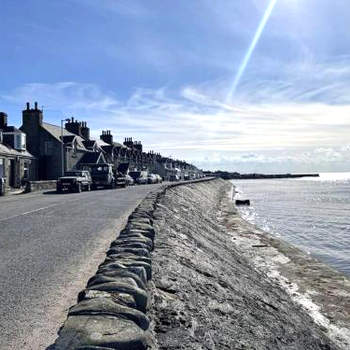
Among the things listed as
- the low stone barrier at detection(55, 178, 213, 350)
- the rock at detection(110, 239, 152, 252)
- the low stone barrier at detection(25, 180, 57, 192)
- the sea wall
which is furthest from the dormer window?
the low stone barrier at detection(55, 178, 213, 350)

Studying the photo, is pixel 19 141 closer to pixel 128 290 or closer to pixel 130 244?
pixel 130 244

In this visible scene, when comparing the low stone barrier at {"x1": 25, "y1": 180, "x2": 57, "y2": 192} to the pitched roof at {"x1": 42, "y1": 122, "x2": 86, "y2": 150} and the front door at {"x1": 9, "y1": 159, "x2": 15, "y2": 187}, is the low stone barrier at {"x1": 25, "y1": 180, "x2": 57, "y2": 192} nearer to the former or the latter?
the front door at {"x1": 9, "y1": 159, "x2": 15, "y2": 187}

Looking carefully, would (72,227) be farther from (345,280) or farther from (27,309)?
(345,280)

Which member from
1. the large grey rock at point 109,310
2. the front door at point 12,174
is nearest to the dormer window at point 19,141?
the front door at point 12,174

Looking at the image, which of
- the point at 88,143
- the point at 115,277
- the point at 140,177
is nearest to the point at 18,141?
the point at 88,143

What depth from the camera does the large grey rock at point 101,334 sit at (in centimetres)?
→ 368

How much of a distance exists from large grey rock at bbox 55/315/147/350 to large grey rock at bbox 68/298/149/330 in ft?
0.31

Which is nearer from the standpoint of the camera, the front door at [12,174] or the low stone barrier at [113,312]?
the low stone barrier at [113,312]

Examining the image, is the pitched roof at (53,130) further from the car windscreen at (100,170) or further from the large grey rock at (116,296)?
the large grey rock at (116,296)

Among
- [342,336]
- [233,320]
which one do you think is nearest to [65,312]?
[233,320]

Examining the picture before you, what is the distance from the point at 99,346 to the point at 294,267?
12030 millimetres

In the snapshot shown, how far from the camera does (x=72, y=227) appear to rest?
40.1 ft

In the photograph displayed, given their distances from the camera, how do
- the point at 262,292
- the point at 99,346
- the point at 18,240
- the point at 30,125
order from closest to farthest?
the point at 99,346
the point at 262,292
the point at 18,240
the point at 30,125

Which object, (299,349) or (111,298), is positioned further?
(299,349)
